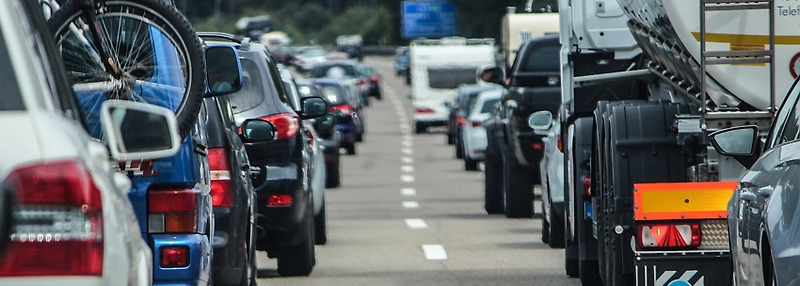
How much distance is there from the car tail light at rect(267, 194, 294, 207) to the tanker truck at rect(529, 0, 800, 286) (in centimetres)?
181

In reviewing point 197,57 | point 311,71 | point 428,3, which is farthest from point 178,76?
point 428,3

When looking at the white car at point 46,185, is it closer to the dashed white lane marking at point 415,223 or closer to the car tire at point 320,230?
the car tire at point 320,230

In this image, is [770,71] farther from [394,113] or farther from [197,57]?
[394,113]

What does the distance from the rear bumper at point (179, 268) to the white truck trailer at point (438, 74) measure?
44299 millimetres

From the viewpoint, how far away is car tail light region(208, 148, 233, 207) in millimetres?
9508

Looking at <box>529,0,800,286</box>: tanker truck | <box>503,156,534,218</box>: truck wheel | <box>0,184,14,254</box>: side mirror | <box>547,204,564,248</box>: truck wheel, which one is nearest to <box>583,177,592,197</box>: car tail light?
<box>529,0,800,286</box>: tanker truck

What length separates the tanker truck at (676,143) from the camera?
8.92m

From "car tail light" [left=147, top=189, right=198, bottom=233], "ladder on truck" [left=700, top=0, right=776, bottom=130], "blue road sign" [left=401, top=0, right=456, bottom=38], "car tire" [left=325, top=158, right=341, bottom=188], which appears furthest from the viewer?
"blue road sign" [left=401, top=0, right=456, bottom=38]

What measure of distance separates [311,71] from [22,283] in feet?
192

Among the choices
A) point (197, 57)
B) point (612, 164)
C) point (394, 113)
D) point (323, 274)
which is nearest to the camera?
point (197, 57)

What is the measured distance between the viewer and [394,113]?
6931cm

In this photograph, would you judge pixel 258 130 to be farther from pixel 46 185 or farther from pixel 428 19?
pixel 428 19

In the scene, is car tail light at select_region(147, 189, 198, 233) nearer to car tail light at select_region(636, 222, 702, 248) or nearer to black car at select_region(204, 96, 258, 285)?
Result: black car at select_region(204, 96, 258, 285)

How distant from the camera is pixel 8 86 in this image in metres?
4.16
